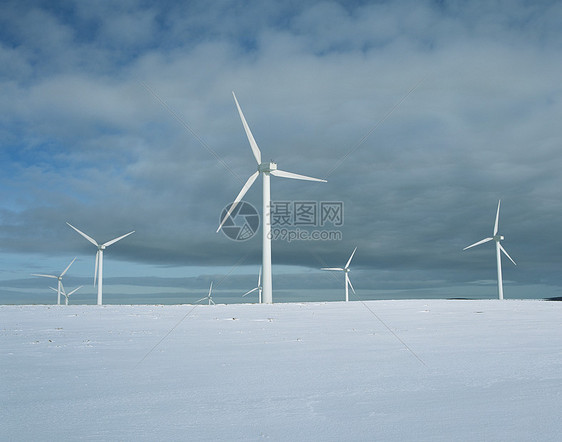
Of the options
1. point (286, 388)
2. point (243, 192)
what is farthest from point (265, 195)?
point (286, 388)

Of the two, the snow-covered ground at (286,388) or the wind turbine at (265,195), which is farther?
the wind turbine at (265,195)

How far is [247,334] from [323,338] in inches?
102

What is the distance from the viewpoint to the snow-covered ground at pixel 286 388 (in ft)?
16.5

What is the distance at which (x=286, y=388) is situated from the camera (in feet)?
22.9

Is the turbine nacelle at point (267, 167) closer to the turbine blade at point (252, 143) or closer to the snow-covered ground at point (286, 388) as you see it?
the turbine blade at point (252, 143)

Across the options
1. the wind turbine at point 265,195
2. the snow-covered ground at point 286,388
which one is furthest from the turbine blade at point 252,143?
the snow-covered ground at point 286,388

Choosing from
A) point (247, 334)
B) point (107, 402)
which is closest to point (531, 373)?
point (107, 402)

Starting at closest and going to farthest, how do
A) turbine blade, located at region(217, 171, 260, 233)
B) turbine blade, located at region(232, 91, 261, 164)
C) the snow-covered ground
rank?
the snow-covered ground
turbine blade, located at region(217, 171, 260, 233)
turbine blade, located at region(232, 91, 261, 164)

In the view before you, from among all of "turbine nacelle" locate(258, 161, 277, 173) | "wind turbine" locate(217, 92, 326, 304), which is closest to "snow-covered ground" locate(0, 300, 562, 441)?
"wind turbine" locate(217, 92, 326, 304)

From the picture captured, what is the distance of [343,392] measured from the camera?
6.66 meters

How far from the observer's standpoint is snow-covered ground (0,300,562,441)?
198 inches

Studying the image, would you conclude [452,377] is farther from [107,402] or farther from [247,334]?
[247,334]

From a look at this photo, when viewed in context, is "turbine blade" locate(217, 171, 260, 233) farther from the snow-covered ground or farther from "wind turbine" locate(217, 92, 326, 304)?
the snow-covered ground

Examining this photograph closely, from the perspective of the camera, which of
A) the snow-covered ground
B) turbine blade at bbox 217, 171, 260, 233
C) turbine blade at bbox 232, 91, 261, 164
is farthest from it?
turbine blade at bbox 232, 91, 261, 164
